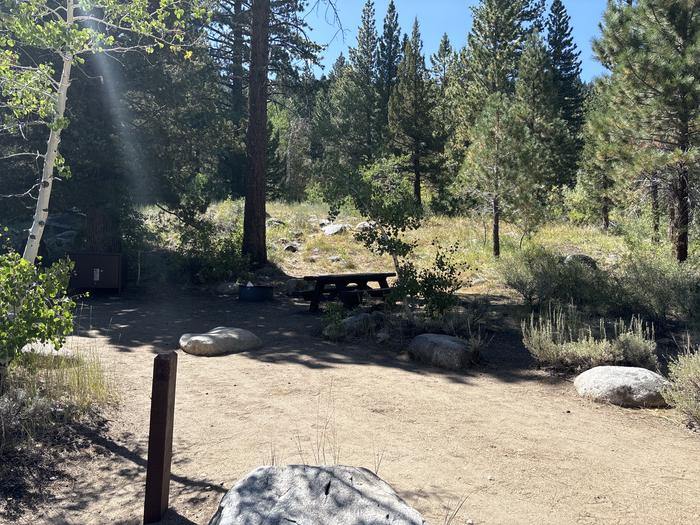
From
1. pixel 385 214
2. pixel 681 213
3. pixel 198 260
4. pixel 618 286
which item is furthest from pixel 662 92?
pixel 198 260

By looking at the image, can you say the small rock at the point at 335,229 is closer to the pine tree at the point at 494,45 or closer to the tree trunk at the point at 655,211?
the tree trunk at the point at 655,211

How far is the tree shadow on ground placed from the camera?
688 cm

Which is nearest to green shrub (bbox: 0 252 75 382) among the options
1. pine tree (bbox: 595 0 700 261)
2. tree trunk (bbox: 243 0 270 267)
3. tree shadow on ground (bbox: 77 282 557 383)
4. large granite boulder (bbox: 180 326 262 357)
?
tree shadow on ground (bbox: 77 282 557 383)

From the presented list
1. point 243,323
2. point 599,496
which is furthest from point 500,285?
point 599,496

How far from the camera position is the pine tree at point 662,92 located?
33.4ft

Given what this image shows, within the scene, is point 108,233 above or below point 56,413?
above

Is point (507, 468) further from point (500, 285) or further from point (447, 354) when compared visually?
point (500, 285)

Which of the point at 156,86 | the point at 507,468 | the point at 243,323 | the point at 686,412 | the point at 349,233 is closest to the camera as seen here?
the point at 507,468

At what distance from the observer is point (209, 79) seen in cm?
1445

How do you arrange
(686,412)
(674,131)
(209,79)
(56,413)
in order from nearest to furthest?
(56,413), (686,412), (674,131), (209,79)

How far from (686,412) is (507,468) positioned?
6.97 ft

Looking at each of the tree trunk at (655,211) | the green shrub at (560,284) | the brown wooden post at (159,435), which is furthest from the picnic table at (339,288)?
the brown wooden post at (159,435)

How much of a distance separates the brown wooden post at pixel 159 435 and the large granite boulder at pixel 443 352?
13.9 feet

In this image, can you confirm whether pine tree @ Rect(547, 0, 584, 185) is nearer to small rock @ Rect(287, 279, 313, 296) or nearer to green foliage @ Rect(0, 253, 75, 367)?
small rock @ Rect(287, 279, 313, 296)
